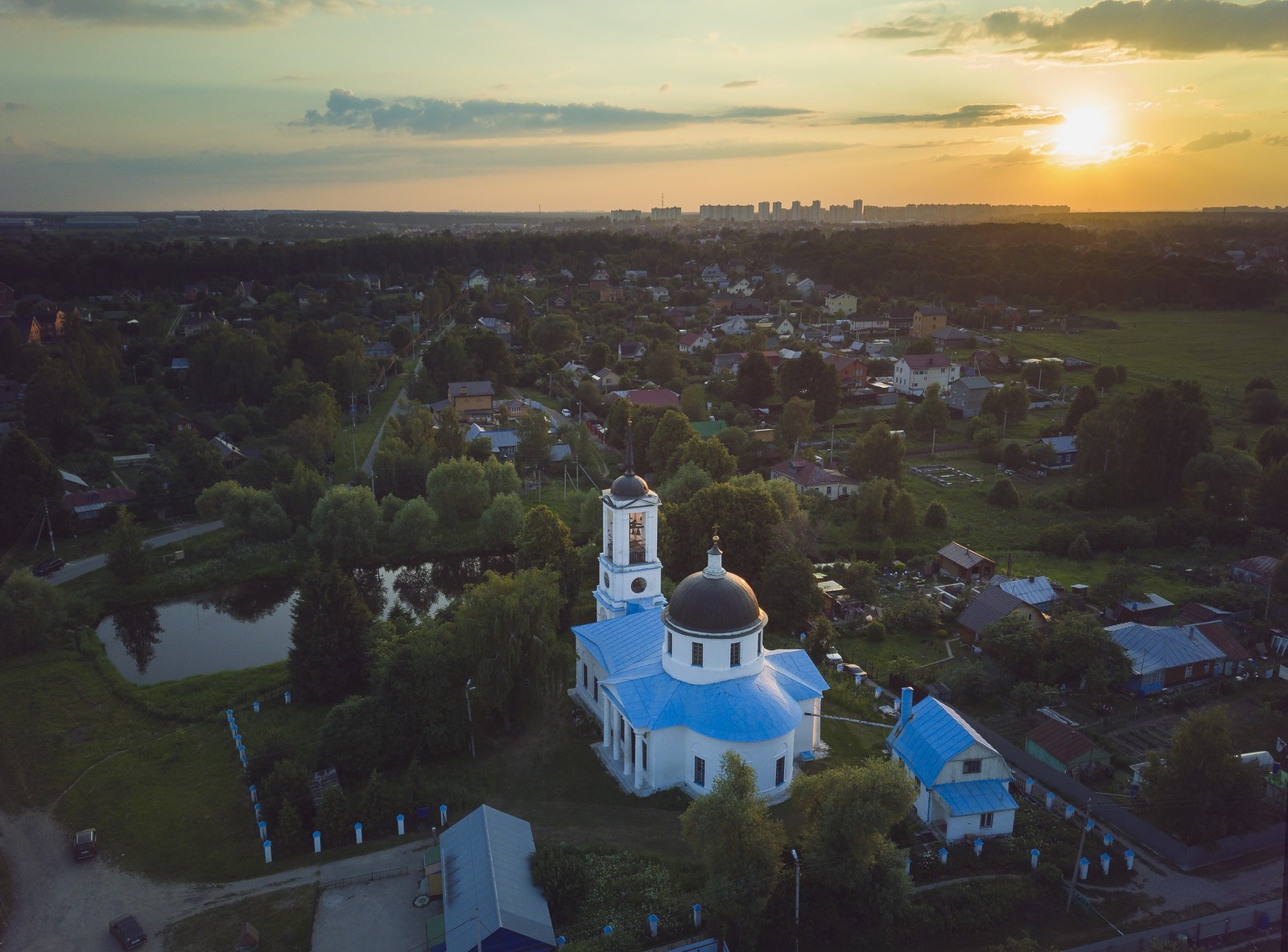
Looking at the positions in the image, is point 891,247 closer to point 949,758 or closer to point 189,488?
point 189,488

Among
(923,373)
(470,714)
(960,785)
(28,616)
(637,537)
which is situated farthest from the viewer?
(923,373)

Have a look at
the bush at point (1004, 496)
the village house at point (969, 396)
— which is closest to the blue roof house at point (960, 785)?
the bush at point (1004, 496)

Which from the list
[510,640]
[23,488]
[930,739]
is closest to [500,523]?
[510,640]

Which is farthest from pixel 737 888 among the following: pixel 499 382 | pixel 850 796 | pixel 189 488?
pixel 499 382

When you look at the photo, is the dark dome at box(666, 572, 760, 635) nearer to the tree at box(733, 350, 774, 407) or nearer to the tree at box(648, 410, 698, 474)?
the tree at box(648, 410, 698, 474)

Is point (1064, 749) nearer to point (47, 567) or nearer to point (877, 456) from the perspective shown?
point (877, 456)

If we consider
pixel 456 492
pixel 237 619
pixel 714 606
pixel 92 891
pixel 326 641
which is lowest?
pixel 237 619

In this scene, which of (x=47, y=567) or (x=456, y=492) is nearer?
(x=47, y=567)
